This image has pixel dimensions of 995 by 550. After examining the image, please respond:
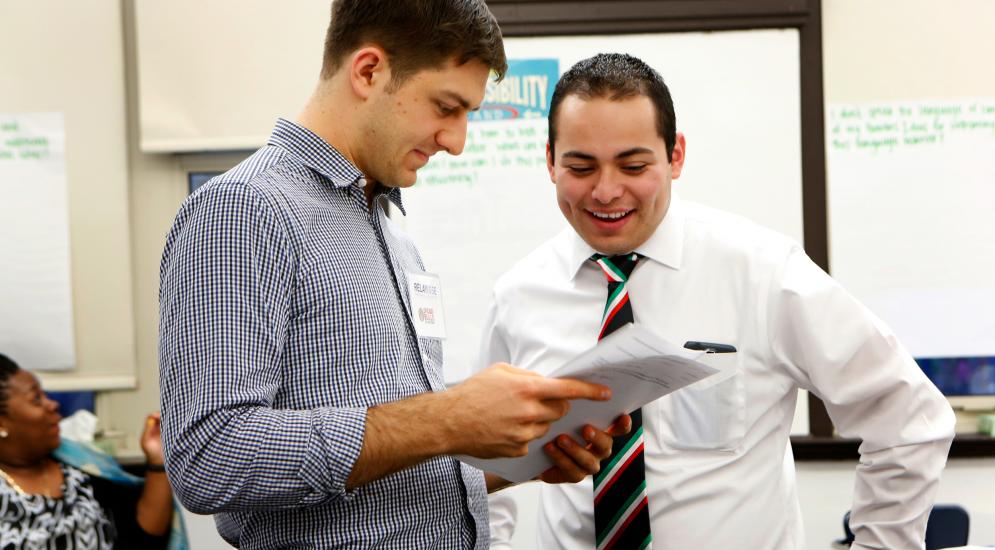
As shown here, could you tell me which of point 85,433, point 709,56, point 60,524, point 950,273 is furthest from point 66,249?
point 950,273

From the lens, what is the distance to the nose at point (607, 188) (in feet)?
5.77

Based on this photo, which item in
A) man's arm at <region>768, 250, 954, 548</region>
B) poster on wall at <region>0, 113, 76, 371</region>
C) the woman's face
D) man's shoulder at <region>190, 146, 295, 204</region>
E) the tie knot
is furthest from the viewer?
poster on wall at <region>0, 113, 76, 371</region>

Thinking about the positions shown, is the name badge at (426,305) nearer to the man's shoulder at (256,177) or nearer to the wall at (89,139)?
the man's shoulder at (256,177)

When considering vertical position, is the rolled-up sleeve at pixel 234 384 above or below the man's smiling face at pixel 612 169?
below

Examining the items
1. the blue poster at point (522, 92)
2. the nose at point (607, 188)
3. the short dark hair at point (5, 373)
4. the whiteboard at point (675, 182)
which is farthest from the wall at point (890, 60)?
the short dark hair at point (5, 373)

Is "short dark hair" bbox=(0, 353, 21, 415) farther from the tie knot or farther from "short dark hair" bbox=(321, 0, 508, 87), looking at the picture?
"short dark hair" bbox=(321, 0, 508, 87)

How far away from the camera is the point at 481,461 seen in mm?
1250

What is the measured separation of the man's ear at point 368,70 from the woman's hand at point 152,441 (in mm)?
2295

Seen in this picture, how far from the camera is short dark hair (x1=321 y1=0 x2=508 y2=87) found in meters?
1.28

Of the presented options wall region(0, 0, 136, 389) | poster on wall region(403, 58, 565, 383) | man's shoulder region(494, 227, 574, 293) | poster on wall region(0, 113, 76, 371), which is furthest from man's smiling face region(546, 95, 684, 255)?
poster on wall region(0, 113, 76, 371)

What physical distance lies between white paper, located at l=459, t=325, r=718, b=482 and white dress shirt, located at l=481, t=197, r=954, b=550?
396 millimetres

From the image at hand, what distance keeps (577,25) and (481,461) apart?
233 cm

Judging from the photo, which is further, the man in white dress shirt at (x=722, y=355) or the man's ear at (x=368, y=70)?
the man in white dress shirt at (x=722, y=355)

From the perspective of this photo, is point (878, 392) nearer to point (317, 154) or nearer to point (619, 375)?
point (619, 375)
